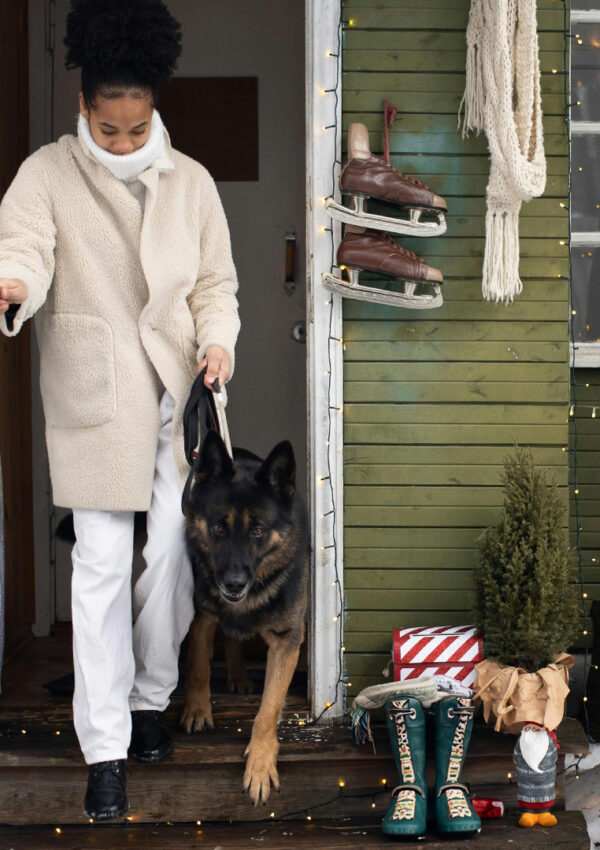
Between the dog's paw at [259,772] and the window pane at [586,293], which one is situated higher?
the window pane at [586,293]

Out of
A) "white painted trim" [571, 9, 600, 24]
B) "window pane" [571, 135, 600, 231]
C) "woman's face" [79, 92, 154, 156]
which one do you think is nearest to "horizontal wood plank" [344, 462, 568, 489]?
"window pane" [571, 135, 600, 231]

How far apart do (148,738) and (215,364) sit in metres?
1.09

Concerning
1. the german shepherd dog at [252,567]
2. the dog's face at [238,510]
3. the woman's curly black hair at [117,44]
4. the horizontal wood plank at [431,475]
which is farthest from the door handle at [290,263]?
the woman's curly black hair at [117,44]

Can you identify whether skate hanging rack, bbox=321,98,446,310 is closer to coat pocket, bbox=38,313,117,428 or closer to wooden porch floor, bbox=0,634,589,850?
coat pocket, bbox=38,313,117,428

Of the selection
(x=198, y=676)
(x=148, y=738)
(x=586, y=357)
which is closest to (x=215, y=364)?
(x=198, y=676)

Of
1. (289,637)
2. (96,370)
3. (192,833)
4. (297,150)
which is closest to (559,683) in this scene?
Result: (289,637)

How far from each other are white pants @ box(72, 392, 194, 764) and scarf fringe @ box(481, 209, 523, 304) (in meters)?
1.09

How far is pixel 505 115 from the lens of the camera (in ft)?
8.98

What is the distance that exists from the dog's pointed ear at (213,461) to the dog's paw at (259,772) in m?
0.77

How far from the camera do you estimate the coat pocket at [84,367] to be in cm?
243

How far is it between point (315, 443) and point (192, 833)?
121cm

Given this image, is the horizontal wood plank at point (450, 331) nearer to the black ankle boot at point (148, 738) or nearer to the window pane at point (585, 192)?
the window pane at point (585, 192)

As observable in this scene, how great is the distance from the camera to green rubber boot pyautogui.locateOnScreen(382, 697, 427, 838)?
2.50 meters

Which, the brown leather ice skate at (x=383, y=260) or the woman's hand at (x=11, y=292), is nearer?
the woman's hand at (x=11, y=292)
